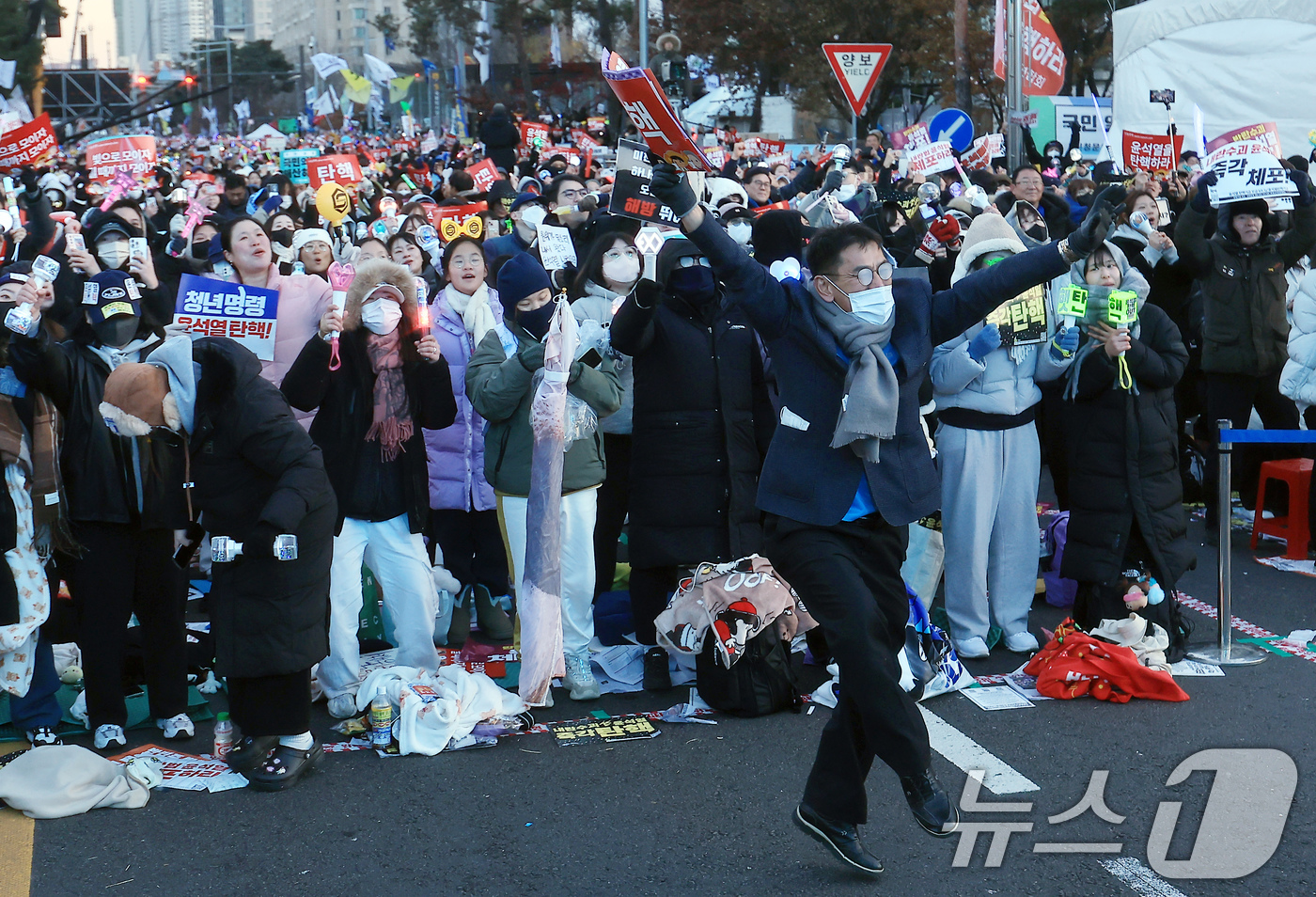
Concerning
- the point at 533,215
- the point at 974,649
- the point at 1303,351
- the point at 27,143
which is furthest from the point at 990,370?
the point at 27,143

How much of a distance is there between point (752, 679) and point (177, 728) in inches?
90.9

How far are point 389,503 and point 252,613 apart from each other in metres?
0.97

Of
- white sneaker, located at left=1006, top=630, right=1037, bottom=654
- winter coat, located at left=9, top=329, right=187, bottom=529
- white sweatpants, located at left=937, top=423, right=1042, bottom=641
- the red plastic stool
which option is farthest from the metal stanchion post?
winter coat, located at left=9, top=329, right=187, bottom=529

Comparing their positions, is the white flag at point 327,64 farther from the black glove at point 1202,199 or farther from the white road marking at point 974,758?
the white road marking at point 974,758

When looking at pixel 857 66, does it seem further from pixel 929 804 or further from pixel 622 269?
pixel 929 804

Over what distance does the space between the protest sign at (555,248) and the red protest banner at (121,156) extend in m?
10.5

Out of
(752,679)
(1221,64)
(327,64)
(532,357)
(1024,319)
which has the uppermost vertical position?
(327,64)

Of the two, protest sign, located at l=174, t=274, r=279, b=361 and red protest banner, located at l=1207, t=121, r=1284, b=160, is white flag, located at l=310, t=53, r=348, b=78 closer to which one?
red protest banner, located at l=1207, t=121, r=1284, b=160

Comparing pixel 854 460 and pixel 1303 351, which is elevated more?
pixel 1303 351

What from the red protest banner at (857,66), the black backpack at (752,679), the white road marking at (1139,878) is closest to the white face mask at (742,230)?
the black backpack at (752,679)

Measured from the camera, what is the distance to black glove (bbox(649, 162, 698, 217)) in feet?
13.2

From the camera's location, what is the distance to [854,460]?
4.23m

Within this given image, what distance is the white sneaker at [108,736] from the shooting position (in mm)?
5441

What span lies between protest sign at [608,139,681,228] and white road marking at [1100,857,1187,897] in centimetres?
243
